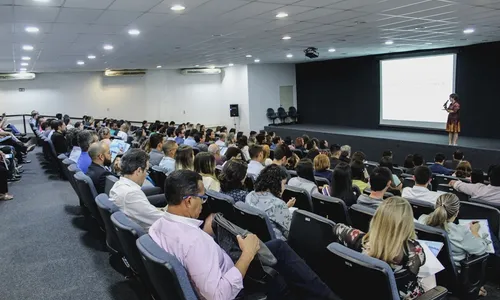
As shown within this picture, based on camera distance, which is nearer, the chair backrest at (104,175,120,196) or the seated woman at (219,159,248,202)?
the seated woman at (219,159,248,202)

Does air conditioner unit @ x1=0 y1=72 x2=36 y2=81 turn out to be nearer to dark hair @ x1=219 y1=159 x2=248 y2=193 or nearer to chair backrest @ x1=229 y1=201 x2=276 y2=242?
dark hair @ x1=219 y1=159 x2=248 y2=193

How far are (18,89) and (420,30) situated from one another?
629 inches

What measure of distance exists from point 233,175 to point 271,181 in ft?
1.65

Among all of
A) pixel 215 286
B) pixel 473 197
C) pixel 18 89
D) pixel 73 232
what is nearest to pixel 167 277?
pixel 215 286

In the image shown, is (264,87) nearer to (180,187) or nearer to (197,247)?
(180,187)

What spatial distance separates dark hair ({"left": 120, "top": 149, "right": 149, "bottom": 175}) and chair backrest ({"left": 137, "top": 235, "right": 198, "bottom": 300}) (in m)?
1.57

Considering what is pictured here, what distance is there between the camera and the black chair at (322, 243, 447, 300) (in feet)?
6.36

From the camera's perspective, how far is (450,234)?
290 cm

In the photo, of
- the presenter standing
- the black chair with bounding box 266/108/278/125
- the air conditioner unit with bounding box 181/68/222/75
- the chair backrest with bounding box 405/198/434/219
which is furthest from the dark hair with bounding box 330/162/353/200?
the air conditioner unit with bounding box 181/68/222/75

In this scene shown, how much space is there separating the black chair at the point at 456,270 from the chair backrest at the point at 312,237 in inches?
26.6

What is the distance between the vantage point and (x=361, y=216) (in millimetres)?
3189

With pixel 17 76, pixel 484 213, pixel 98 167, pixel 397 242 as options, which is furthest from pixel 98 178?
pixel 17 76

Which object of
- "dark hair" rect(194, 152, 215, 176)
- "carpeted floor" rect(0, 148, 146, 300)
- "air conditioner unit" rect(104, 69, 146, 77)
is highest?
"air conditioner unit" rect(104, 69, 146, 77)

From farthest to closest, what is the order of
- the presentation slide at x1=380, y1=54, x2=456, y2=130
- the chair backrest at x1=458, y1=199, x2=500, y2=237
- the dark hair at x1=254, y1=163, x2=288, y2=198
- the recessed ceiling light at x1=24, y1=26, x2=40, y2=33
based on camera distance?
the presentation slide at x1=380, y1=54, x2=456, y2=130
the recessed ceiling light at x1=24, y1=26, x2=40, y2=33
the chair backrest at x1=458, y1=199, x2=500, y2=237
the dark hair at x1=254, y1=163, x2=288, y2=198
